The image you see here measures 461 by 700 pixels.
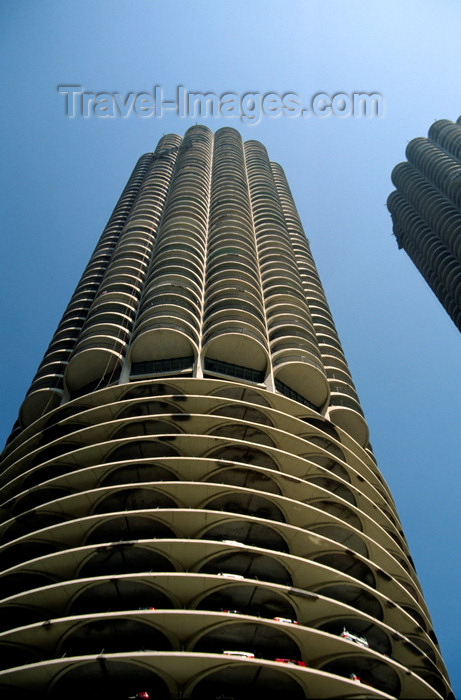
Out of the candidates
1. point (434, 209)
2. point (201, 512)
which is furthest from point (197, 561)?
point (434, 209)

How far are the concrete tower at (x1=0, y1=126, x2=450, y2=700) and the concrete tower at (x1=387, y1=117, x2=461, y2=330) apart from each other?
4638cm

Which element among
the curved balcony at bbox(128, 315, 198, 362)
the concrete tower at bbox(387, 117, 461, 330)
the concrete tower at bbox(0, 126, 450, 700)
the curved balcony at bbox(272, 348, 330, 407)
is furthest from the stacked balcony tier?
the concrete tower at bbox(387, 117, 461, 330)

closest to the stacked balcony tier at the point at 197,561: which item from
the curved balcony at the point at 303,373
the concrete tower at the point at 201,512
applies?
the concrete tower at the point at 201,512

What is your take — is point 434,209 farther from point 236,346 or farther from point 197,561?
point 197,561

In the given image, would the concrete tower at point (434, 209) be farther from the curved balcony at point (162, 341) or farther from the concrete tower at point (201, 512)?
the curved balcony at point (162, 341)

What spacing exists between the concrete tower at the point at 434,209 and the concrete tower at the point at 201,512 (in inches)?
1826

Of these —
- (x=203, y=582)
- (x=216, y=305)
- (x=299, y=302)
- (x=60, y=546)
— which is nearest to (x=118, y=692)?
(x=203, y=582)

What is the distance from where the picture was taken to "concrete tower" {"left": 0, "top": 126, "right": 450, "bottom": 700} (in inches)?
745

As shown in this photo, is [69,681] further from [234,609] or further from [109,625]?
[234,609]

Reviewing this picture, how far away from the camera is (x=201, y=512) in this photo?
2273cm

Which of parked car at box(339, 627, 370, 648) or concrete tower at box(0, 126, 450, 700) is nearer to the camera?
concrete tower at box(0, 126, 450, 700)

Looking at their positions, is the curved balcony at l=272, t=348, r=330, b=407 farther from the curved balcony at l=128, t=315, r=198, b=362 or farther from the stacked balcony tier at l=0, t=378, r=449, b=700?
the curved balcony at l=128, t=315, r=198, b=362

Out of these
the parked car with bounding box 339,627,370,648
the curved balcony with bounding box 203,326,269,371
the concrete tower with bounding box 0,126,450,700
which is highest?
the curved balcony with bounding box 203,326,269,371

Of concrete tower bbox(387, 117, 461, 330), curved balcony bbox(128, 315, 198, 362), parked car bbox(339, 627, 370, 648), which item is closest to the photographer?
parked car bbox(339, 627, 370, 648)
